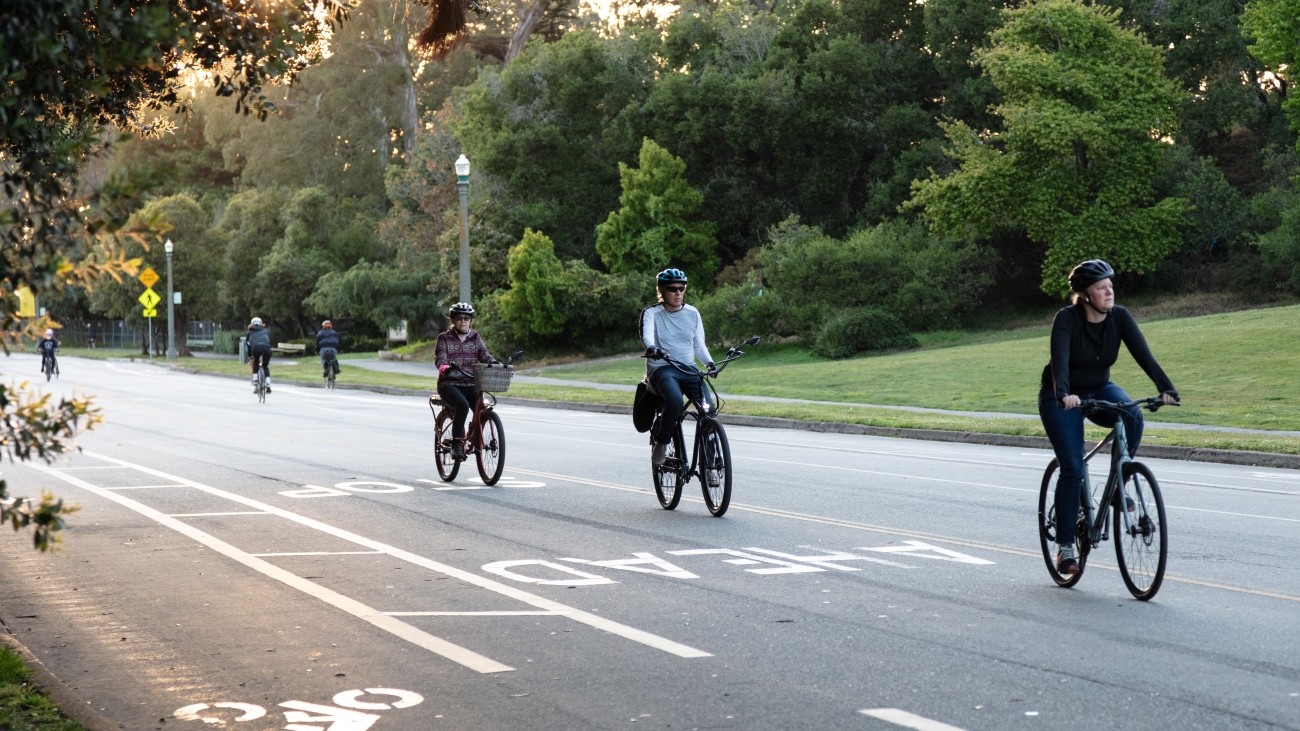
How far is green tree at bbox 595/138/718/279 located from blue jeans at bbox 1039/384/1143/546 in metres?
47.1

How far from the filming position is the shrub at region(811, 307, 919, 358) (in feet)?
149

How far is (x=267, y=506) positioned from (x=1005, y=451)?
10241mm

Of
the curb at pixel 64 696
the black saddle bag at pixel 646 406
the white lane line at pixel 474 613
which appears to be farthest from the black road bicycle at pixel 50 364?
the curb at pixel 64 696

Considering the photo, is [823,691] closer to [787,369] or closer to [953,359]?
[953,359]

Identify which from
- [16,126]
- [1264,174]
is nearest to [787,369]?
[1264,174]

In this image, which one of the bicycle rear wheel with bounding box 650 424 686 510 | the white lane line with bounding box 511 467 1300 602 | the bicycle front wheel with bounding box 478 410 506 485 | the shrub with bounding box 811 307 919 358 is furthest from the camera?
the shrub with bounding box 811 307 919 358

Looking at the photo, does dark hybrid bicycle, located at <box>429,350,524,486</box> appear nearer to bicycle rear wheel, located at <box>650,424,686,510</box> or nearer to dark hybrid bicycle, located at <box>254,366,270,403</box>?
bicycle rear wheel, located at <box>650,424,686,510</box>

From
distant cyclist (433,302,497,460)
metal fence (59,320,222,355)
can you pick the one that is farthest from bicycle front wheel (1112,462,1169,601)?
metal fence (59,320,222,355)

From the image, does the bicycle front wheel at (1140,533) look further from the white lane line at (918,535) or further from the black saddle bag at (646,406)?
the black saddle bag at (646,406)

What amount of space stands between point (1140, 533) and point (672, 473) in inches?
211

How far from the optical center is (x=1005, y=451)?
20.1 m

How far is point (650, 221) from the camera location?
57188 mm

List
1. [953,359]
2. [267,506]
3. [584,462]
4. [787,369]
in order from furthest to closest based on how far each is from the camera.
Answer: [787,369]
[953,359]
[584,462]
[267,506]

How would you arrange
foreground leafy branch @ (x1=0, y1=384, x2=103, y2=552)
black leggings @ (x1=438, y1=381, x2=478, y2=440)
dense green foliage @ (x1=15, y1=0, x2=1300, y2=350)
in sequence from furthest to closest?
dense green foliage @ (x1=15, y1=0, x2=1300, y2=350), black leggings @ (x1=438, y1=381, x2=478, y2=440), foreground leafy branch @ (x1=0, y1=384, x2=103, y2=552)
